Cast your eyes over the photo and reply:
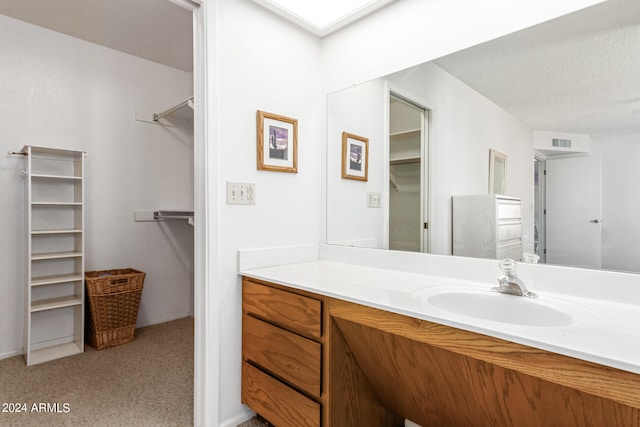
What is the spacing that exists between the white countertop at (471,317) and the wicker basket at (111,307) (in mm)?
1529

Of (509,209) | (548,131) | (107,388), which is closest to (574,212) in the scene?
(509,209)

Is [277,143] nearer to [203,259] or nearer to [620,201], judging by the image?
[203,259]

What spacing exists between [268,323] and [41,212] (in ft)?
7.04

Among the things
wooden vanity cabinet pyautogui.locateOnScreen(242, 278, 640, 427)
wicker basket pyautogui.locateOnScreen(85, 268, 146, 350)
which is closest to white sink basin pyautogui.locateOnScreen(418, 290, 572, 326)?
wooden vanity cabinet pyautogui.locateOnScreen(242, 278, 640, 427)

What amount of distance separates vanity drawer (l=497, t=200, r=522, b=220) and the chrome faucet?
268 millimetres

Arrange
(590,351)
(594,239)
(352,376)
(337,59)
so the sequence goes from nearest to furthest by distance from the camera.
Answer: (590,351)
(594,239)
(352,376)
(337,59)

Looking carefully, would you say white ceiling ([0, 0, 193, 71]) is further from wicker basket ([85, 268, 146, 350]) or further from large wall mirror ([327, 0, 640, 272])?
wicker basket ([85, 268, 146, 350])

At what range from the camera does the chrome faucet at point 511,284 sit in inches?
45.3

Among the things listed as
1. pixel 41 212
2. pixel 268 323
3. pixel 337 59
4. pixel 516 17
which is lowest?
pixel 268 323

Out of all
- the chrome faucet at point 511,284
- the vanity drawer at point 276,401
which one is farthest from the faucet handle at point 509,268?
the vanity drawer at point 276,401

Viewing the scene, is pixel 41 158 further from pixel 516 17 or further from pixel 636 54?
pixel 636 54

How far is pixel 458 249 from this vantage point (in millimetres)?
1482

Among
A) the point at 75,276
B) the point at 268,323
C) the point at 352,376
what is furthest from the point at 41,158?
the point at 352,376

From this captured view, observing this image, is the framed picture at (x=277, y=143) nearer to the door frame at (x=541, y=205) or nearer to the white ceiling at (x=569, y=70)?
the white ceiling at (x=569, y=70)
